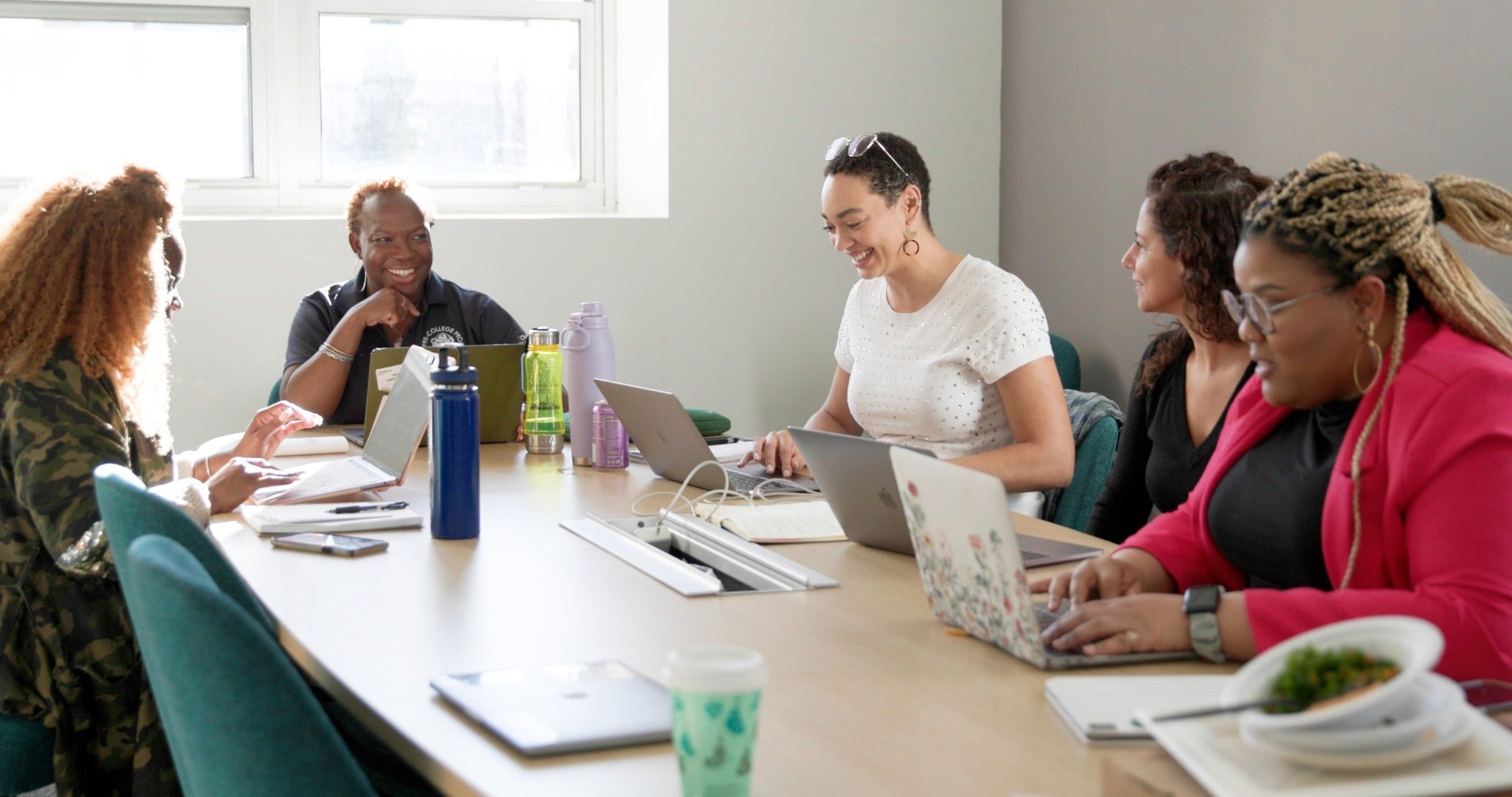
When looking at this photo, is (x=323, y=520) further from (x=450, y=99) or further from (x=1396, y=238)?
(x=450, y=99)

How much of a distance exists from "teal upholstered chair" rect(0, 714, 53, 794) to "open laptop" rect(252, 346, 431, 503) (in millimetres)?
463

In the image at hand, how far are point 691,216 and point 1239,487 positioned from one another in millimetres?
2590

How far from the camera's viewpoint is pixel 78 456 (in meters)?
1.88

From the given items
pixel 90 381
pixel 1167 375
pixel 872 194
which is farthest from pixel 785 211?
pixel 90 381

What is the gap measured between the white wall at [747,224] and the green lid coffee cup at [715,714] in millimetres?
3014

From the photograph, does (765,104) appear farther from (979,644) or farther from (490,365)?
(979,644)

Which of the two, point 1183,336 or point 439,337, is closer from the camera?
point 1183,336

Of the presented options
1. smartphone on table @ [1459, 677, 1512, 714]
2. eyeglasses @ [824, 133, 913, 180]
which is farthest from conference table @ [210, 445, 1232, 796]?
eyeglasses @ [824, 133, 913, 180]

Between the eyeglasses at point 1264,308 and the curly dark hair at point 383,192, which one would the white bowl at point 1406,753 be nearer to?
the eyeglasses at point 1264,308

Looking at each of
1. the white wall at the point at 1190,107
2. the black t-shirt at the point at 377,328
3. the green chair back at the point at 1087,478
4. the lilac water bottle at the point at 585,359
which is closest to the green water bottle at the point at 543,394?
the lilac water bottle at the point at 585,359

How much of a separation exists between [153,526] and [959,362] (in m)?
1.55

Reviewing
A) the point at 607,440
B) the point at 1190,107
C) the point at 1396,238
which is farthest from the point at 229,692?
the point at 1190,107

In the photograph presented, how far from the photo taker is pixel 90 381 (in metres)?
1.95

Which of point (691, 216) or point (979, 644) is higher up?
point (691, 216)
